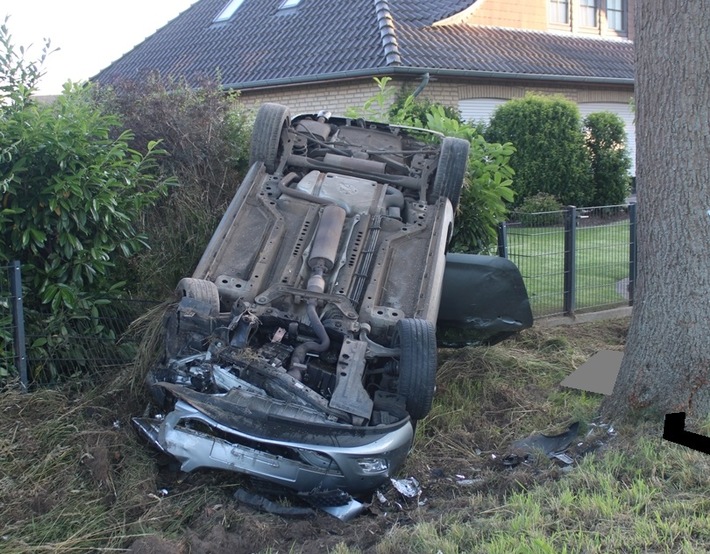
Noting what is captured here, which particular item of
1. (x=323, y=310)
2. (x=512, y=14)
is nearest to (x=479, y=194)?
(x=323, y=310)

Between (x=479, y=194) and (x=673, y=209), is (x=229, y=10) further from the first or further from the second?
(x=673, y=209)


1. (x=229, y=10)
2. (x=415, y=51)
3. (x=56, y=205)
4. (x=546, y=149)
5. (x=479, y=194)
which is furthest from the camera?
(x=229, y=10)

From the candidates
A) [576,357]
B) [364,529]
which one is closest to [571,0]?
[576,357]

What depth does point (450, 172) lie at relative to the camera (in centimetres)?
715

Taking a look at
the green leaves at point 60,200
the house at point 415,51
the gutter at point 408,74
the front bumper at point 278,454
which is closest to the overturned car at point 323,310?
the front bumper at point 278,454

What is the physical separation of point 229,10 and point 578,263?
17092 millimetres

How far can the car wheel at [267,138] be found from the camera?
7.31 metres

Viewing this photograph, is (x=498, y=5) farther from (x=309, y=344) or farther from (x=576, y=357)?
(x=309, y=344)

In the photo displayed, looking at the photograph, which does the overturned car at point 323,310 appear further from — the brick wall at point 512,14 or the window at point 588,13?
the window at point 588,13

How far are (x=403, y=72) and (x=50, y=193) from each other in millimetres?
11316

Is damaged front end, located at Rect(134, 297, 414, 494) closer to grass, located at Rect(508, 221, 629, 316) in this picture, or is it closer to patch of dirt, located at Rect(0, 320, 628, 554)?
patch of dirt, located at Rect(0, 320, 628, 554)

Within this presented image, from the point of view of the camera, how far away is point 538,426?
237 inches

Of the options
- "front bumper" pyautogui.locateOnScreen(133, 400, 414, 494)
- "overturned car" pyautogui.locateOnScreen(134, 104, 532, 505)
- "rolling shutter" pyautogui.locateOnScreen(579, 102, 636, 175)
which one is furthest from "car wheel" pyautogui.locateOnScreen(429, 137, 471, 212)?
"rolling shutter" pyautogui.locateOnScreen(579, 102, 636, 175)

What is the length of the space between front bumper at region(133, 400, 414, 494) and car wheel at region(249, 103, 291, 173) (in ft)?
10.2
